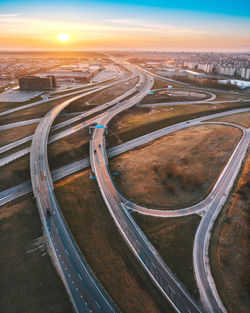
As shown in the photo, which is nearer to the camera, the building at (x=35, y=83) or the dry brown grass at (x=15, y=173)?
the dry brown grass at (x=15, y=173)

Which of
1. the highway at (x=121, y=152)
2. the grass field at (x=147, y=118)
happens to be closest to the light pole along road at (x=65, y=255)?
the highway at (x=121, y=152)

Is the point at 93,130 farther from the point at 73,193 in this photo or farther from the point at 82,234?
the point at 82,234

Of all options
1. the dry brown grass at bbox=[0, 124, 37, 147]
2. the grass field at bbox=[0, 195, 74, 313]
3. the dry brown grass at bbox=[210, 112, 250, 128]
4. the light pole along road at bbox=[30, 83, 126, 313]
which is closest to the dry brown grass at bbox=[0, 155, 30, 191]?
the light pole along road at bbox=[30, 83, 126, 313]

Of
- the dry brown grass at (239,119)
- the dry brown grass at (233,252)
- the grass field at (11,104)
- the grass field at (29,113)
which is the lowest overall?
the dry brown grass at (233,252)

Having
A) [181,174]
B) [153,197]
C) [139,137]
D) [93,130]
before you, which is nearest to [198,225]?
[153,197]

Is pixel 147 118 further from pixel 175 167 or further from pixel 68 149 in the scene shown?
pixel 68 149

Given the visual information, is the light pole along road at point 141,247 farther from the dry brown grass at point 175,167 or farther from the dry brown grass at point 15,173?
the dry brown grass at point 15,173

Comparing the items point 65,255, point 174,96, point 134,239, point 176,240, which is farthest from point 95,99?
point 65,255
